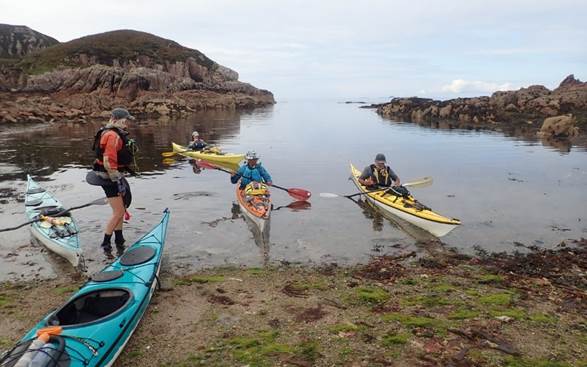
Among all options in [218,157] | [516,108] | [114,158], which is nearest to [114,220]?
[114,158]

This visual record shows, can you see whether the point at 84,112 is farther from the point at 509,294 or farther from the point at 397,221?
the point at 509,294

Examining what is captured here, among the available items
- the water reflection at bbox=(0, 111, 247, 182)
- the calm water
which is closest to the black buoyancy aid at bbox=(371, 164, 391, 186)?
the calm water

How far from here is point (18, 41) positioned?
381 feet

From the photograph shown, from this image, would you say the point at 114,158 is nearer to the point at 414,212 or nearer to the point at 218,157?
the point at 414,212

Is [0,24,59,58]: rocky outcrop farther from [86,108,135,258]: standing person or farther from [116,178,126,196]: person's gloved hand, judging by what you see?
[116,178,126,196]: person's gloved hand

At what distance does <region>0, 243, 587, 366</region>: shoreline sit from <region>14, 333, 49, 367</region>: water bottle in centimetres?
134

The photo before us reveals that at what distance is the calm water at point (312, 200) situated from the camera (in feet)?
38.0

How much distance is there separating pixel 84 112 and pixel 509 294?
2404 inches

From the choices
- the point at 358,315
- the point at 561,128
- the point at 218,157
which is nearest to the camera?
the point at 358,315

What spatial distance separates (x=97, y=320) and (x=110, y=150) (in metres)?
4.60

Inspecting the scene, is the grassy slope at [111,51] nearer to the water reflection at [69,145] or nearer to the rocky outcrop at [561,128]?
the water reflection at [69,145]

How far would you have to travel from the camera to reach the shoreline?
614cm

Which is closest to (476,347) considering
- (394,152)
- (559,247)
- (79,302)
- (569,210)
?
(79,302)

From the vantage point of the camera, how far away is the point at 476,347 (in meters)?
6.23
